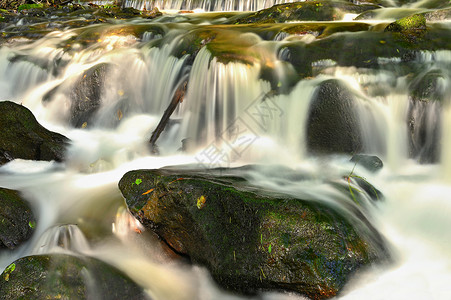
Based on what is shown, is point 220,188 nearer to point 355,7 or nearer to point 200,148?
point 200,148

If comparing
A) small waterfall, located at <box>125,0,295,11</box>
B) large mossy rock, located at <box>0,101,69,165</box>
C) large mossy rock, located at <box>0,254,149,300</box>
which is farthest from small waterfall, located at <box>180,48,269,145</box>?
small waterfall, located at <box>125,0,295,11</box>

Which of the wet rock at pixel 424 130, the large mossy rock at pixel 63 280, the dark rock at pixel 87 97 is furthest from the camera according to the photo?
the dark rock at pixel 87 97

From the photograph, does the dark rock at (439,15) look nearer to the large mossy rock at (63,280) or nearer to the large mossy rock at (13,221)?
the large mossy rock at (63,280)

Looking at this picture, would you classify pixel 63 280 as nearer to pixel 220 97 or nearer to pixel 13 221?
pixel 13 221

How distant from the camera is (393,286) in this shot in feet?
9.04

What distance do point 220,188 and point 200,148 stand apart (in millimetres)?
2677

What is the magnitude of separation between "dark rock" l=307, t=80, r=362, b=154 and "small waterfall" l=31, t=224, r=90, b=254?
3.41 metres

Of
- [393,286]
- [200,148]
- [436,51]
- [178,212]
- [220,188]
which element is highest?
[436,51]

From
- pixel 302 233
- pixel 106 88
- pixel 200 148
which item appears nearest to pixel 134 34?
pixel 106 88

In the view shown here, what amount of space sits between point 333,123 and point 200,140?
7.02ft

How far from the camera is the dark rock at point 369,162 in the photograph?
4.68m

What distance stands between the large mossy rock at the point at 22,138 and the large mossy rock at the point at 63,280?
2869 mm

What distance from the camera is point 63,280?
2580 millimetres

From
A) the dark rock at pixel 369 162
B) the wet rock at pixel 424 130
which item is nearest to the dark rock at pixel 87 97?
the dark rock at pixel 369 162
